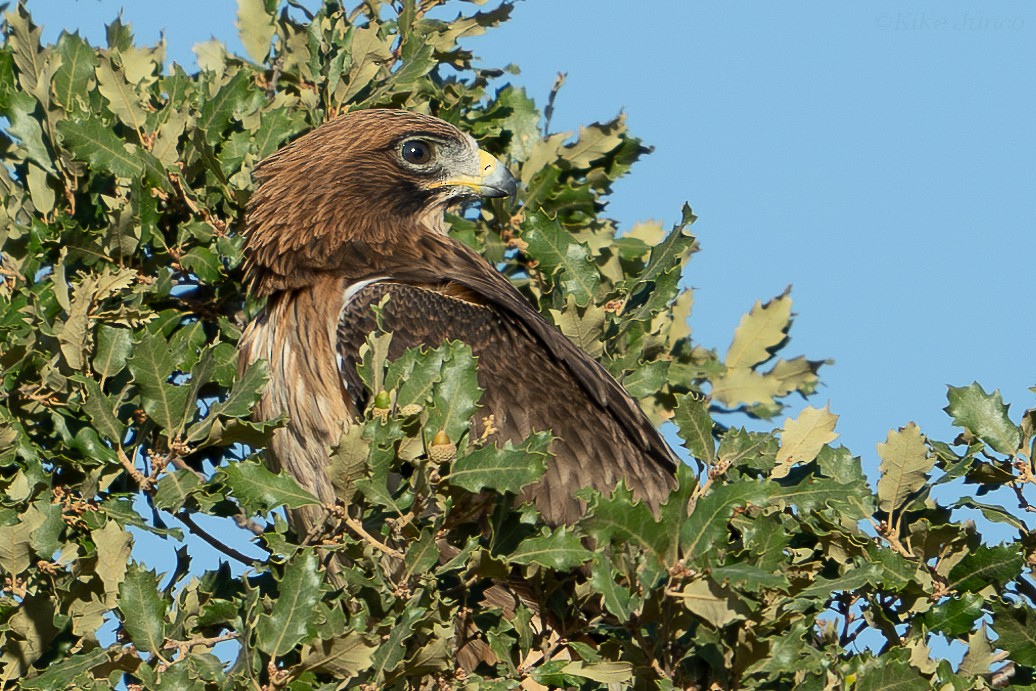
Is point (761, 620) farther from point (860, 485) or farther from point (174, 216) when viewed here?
point (174, 216)

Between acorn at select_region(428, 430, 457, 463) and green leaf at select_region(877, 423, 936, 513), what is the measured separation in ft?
5.78

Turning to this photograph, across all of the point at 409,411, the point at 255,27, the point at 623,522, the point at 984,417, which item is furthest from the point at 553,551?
the point at 255,27

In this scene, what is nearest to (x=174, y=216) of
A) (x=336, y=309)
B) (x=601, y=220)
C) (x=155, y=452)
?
(x=336, y=309)

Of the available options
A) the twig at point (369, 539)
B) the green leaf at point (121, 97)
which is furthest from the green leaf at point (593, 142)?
the twig at point (369, 539)

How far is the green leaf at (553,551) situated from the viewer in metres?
4.57

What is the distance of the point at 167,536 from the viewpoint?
532 cm

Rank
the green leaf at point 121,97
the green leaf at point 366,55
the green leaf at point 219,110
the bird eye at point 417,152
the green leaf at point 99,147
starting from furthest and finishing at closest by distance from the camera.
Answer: the bird eye at point 417,152
the green leaf at point 366,55
the green leaf at point 121,97
the green leaf at point 219,110
the green leaf at point 99,147

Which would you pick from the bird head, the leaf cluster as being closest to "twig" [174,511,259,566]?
the leaf cluster

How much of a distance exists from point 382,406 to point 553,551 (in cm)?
Result: 69

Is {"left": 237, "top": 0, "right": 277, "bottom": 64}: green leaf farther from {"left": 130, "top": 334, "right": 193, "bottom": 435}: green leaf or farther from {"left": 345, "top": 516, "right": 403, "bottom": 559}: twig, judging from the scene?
{"left": 345, "top": 516, "right": 403, "bottom": 559}: twig

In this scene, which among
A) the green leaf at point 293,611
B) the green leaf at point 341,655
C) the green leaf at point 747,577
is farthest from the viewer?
the green leaf at point 341,655

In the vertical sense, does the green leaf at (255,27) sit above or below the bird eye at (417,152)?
above

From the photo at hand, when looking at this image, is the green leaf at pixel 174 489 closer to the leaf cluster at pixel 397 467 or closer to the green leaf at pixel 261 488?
the leaf cluster at pixel 397 467

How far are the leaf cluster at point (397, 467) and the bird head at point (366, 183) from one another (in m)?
0.14
